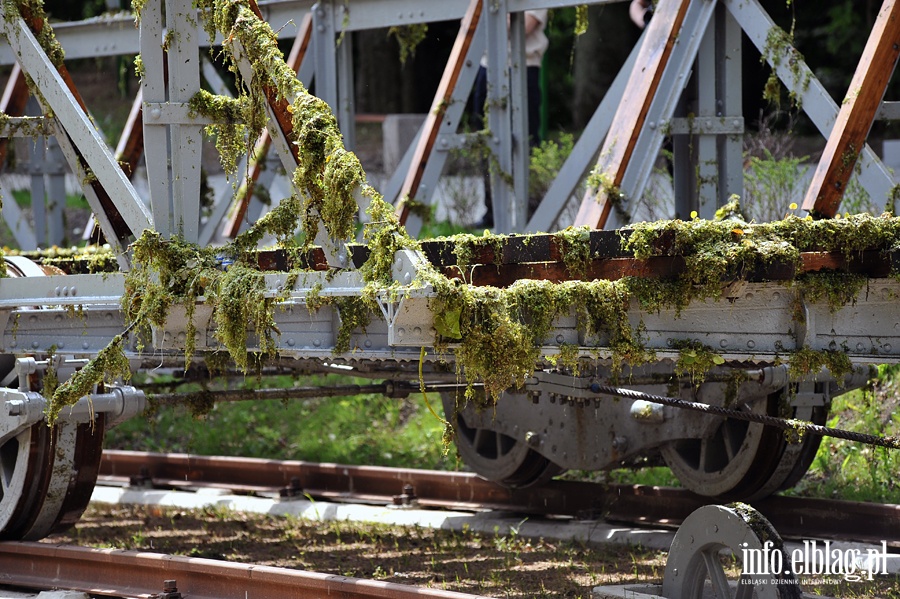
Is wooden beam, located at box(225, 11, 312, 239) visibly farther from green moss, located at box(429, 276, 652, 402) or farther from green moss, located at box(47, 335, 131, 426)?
green moss, located at box(429, 276, 652, 402)

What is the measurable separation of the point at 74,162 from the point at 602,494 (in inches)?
169

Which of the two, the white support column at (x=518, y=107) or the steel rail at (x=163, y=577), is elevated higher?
the white support column at (x=518, y=107)

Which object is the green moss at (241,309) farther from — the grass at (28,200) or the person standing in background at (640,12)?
the grass at (28,200)

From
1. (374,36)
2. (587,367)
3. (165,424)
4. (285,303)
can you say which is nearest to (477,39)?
(587,367)

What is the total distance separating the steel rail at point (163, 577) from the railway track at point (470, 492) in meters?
2.85

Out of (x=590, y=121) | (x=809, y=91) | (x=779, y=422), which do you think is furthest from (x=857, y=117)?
(x=590, y=121)

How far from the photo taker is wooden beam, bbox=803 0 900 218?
229 inches

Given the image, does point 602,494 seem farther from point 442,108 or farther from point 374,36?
point 374,36

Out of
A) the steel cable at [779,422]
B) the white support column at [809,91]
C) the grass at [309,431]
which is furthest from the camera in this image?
the grass at [309,431]

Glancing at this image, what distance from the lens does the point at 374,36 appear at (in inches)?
949

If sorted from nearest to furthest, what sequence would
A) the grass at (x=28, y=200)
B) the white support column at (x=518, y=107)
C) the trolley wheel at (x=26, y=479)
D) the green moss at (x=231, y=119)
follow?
the green moss at (x=231, y=119) → the trolley wheel at (x=26, y=479) → the white support column at (x=518, y=107) → the grass at (x=28, y=200)

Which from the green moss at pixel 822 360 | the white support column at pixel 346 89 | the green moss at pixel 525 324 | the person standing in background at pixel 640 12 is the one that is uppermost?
the person standing in background at pixel 640 12

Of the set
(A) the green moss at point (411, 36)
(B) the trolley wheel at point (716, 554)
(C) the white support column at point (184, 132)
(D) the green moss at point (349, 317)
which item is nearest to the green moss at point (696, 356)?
(B) the trolley wheel at point (716, 554)

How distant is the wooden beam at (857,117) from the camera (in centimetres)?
580
